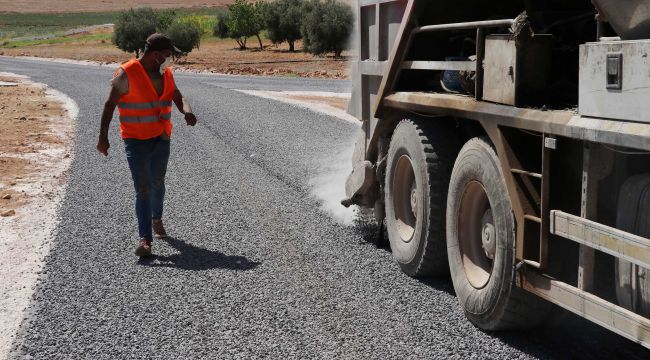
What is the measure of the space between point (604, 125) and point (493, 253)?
4.71 feet

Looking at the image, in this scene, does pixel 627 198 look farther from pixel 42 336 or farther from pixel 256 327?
pixel 42 336

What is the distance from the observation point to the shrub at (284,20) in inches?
2292

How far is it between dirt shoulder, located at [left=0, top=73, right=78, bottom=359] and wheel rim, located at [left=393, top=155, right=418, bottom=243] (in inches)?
108

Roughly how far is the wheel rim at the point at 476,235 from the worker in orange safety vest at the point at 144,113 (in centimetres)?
283

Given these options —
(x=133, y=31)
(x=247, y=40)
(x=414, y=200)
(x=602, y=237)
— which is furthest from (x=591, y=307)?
(x=247, y=40)

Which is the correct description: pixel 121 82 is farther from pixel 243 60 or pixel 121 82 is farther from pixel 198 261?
pixel 243 60

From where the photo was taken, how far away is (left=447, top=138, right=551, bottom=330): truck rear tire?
468cm

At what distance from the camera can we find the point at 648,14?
3.49 meters

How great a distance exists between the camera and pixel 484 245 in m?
5.11

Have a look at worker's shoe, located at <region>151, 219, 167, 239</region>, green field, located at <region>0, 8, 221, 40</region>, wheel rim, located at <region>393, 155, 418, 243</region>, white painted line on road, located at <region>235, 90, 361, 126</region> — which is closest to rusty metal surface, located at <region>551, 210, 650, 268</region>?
wheel rim, located at <region>393, 155, 418, 243</region>

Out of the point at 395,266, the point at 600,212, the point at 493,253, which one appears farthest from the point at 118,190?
the point at 600,212

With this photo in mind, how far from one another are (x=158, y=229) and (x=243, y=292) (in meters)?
2.10

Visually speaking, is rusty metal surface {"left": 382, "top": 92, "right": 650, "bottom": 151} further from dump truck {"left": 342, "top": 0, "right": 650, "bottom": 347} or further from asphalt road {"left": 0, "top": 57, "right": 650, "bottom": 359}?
asphalt road {"left": 0, "top": 57, "right": 650, "bottom": 359}

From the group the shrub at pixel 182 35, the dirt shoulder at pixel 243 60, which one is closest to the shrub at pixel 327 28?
the dirt shoulder at pixel 243 60
